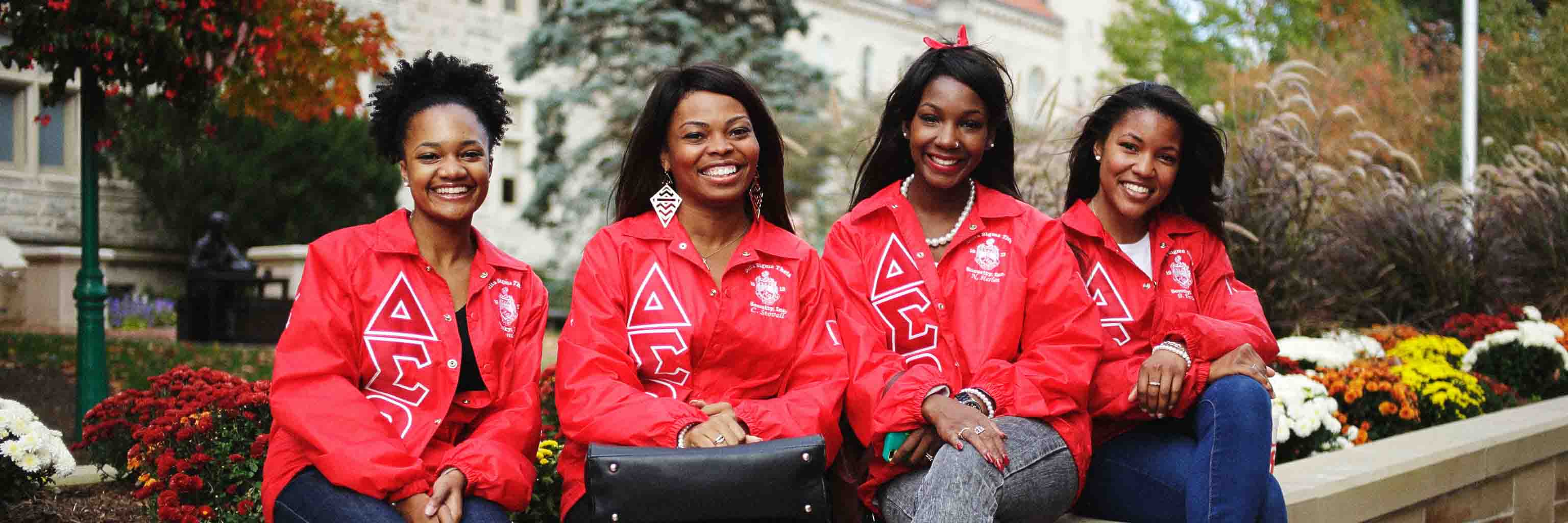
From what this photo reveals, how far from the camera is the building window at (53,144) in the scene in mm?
17641

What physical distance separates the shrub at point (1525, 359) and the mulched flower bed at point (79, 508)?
251 inches

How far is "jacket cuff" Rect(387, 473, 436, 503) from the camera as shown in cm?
287

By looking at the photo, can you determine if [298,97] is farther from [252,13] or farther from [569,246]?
[569,246]

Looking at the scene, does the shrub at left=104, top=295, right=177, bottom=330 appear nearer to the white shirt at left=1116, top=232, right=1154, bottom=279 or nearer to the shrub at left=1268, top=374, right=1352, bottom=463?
the shrub at left=1268, top=374, right=1352, bottom=463

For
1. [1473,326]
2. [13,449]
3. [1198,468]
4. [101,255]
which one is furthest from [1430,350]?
[101,255]

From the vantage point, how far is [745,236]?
135 inches

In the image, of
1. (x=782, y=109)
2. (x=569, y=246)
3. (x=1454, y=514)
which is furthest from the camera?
(x=569, y=246)

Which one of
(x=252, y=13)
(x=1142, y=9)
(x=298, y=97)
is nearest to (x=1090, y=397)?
(x=252, y=13)

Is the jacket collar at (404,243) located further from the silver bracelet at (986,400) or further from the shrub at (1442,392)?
the shrub at (1442,392)

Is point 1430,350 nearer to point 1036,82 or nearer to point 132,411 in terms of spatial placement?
point 132,411

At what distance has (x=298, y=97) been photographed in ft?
23.1

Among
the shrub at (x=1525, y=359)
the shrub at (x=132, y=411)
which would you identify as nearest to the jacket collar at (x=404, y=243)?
the shrub at (x=132, y=411)

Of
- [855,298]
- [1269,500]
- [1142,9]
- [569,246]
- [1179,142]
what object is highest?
[1142,9]

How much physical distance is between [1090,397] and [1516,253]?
626 cm
